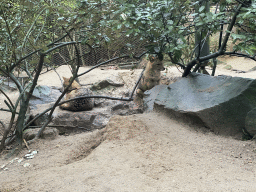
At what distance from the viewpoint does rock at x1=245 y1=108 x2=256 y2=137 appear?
2340 mm

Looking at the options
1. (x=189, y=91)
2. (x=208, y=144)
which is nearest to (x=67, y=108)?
(x=189, y=91)

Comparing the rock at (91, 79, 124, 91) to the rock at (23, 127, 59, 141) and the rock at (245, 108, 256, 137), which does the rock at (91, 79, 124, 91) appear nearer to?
the rock at (23, 127, 59, 141)

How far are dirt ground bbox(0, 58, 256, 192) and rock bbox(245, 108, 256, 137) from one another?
0.12m

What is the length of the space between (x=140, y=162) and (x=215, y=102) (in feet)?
4.22

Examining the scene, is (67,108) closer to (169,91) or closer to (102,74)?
(169,91)

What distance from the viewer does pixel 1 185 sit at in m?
1.89

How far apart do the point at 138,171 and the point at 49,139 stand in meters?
1.83

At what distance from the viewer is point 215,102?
8.90ft

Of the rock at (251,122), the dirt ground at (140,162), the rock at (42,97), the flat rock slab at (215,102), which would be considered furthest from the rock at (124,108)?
the rock at (251,122)


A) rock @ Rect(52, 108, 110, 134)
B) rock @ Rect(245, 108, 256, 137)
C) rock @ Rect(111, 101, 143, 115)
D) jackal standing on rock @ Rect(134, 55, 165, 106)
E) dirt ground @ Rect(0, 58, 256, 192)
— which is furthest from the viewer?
jackal standing on rock @ Rect(134, 55, 165, 106)

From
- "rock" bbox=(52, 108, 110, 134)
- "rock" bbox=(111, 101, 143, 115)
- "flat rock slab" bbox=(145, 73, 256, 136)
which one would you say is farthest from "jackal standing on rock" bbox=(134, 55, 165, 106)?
"flat rock slab" bbox=(145, 73, 256, 136)

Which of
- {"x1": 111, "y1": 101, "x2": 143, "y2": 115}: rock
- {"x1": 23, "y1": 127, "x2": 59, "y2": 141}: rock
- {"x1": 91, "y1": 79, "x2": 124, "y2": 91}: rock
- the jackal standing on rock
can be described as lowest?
{"x1": 111, "y1": 101, "x2": 143, "y2": 115}: rock

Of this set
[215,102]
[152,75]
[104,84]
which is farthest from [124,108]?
[215,102]

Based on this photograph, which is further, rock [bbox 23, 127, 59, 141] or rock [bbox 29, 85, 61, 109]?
rock [bbox 29, 85, 61, 109]
